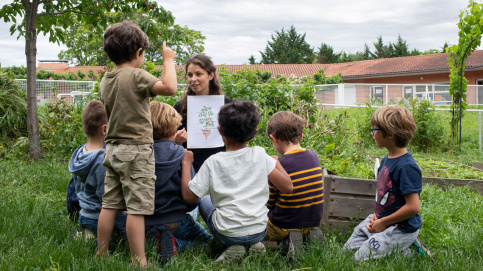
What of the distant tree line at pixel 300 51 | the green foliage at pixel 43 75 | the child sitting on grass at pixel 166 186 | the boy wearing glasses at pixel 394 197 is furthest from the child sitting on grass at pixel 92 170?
the distant tree line at pixel 300 51

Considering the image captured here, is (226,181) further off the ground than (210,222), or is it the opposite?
(226,181)

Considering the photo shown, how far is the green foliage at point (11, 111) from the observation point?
751 cm

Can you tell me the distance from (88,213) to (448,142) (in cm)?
877

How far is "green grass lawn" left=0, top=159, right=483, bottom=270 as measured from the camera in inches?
102

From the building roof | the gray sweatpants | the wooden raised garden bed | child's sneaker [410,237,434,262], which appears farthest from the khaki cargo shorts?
the building roof

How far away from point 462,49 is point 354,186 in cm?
758

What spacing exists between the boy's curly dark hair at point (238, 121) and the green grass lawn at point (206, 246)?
84cm

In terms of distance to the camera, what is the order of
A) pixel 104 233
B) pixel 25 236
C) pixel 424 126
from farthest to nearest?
pixel 424 126
pixel 25 236
pixel 104 233

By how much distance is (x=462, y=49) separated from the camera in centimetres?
932

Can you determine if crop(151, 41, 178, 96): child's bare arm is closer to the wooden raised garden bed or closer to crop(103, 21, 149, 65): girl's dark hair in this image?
crop(103, 21, 149, 65): girl's dark hair

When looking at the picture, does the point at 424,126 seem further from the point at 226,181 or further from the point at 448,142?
the point at 226,181

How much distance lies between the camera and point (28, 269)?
248 centimetres

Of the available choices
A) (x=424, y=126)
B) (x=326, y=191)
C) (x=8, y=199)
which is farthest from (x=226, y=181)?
(x=424, y=126)

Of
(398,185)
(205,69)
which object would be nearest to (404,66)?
(205,69)
